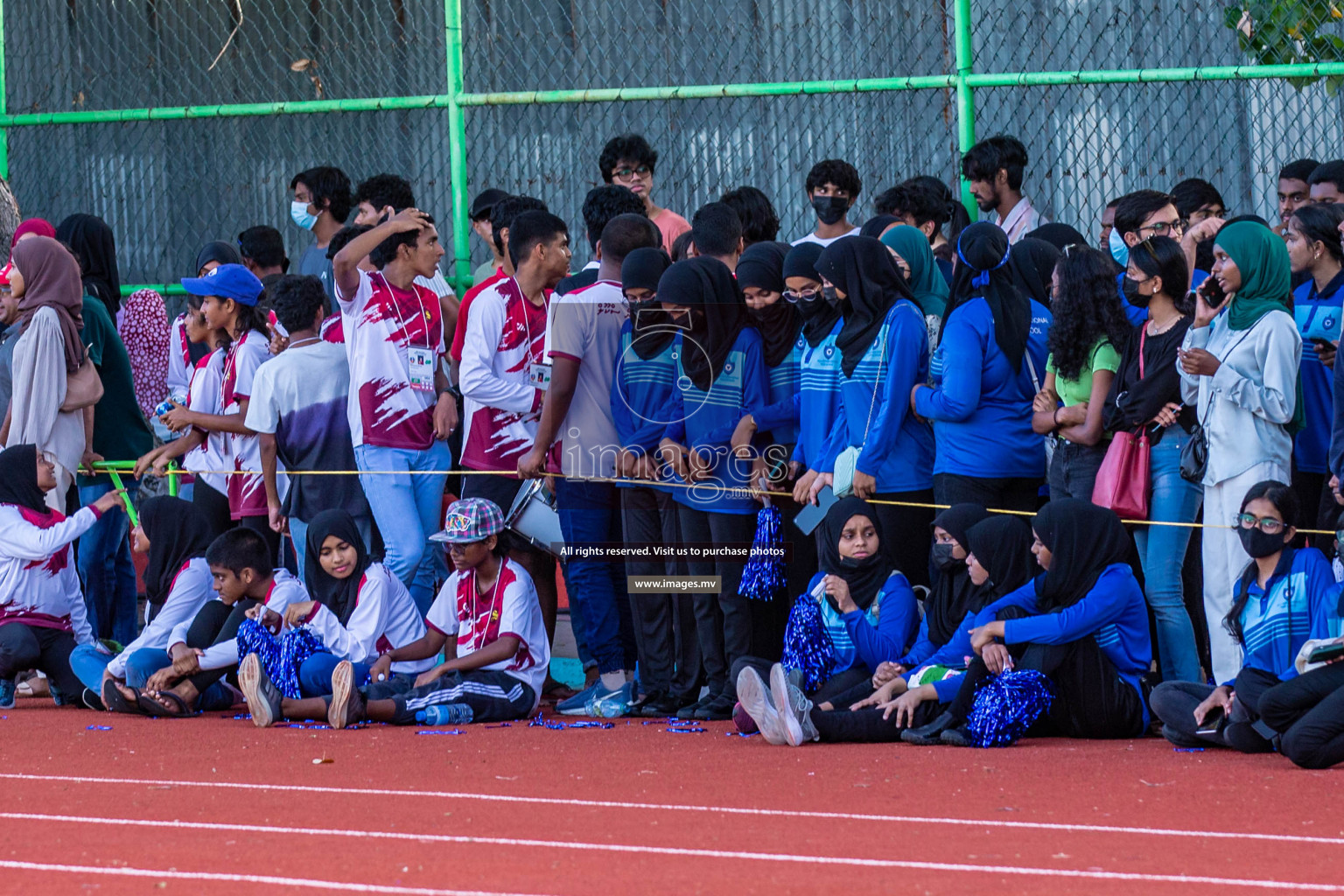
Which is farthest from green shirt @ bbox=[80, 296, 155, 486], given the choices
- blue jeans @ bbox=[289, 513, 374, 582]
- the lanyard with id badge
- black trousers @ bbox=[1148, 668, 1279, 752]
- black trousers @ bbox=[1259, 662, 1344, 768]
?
black trousers @ bbox=[1259, 662, 1344, 768]

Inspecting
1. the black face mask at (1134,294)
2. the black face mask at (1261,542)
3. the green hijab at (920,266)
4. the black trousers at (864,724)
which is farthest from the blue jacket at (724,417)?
the black face mask at (1261,542)

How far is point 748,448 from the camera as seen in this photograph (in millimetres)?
7762

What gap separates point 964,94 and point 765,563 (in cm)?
321

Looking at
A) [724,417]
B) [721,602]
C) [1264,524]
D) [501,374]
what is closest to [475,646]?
[721,602]

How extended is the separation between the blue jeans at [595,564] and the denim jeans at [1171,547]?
236cm

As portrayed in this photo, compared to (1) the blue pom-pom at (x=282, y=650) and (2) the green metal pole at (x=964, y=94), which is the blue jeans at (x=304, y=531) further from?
(2) the green metal pole at (x=964, y=94)

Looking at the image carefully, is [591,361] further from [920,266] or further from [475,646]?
[920,266]

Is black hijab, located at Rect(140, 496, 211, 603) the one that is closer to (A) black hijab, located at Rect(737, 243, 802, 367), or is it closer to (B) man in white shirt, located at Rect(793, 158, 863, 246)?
(A) black hijab, located at Rect(737, 243, 802, 367)

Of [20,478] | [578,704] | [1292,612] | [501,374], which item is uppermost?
[501,374]

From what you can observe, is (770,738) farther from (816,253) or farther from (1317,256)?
(1317,256)

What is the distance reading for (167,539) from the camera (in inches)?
351

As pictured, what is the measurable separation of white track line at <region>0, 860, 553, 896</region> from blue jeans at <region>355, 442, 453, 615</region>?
358cm

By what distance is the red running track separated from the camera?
179 inches

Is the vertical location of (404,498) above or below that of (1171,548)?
above
